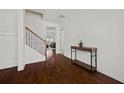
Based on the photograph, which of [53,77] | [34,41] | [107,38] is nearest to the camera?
[53,77]

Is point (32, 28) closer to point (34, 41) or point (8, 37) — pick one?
point (34, 41)

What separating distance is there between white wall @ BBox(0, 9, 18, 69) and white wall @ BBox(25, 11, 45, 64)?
635 mm

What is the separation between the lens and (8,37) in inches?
138

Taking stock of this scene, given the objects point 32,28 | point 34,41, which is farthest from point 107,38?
point 32,28

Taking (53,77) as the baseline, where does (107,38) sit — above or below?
above

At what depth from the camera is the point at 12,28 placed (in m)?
3.57

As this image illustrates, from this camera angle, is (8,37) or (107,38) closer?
(107,38)

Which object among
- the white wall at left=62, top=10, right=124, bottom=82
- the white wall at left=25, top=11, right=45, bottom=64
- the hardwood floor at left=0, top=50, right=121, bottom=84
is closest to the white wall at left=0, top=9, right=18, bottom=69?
the hardwood floor at left=0, top=50, right=121, bottom=84

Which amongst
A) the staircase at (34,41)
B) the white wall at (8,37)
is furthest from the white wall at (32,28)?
the white wall at (8,37)

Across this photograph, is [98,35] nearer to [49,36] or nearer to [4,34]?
[4,34]

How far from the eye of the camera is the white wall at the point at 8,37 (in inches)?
133

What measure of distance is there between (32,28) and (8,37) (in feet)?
5.02

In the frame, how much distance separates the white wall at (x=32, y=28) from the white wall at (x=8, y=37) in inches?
25.0

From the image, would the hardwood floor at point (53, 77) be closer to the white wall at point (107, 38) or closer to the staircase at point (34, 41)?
the white wall at point (107, 38)
